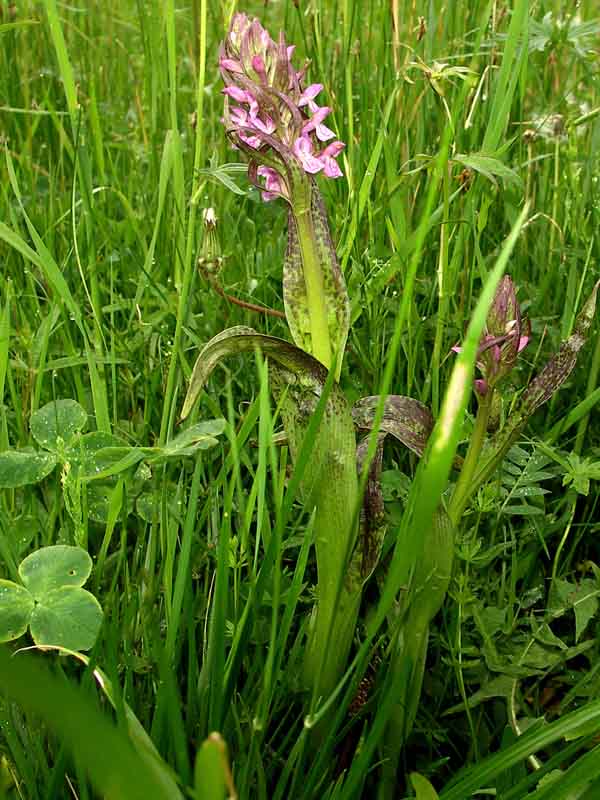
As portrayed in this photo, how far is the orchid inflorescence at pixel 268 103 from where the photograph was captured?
2.45ft

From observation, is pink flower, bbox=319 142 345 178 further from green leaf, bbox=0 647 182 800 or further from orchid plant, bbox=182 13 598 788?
green leaf, bbox=0 647 182 800

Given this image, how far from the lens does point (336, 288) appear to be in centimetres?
81

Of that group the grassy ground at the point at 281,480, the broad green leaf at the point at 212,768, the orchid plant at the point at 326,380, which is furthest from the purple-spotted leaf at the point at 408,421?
the broad green leaf at the point at 212,768

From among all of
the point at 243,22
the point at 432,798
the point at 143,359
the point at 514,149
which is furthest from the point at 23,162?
the point at 432,798

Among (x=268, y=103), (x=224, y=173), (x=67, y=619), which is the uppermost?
(x=268, y=103)

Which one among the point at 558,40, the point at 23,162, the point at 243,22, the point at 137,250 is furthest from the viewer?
the point at 23,162

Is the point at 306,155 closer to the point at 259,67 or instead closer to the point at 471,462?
the point at 259,67

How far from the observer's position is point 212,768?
1.18 ft

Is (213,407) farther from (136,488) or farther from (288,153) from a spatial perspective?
(288,153)

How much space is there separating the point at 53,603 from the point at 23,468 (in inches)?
6.7

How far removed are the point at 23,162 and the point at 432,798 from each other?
1482 mm

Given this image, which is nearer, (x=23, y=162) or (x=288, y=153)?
(x=288, y=153)

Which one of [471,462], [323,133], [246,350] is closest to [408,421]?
[471,462]

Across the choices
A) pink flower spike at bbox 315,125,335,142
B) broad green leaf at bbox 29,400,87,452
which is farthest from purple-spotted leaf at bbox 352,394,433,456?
broad green leaf at bbox 29,400,87,452
